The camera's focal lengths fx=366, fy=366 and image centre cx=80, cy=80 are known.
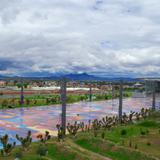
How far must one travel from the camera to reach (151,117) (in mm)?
28688

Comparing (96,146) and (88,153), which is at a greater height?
(96,146)

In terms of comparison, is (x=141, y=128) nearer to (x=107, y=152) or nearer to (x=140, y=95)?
(x=107, y=152)

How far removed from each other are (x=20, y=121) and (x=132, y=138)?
1042 centimetres

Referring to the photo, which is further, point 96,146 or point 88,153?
point 96,146

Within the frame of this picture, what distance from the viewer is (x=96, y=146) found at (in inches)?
657

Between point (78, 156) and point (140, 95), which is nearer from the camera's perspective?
point (78, 156)

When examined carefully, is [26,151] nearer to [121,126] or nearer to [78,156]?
[78,156]

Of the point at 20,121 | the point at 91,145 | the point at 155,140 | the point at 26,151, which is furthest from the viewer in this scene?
the point at 20,121

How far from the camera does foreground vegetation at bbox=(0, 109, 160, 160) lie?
14.6 metres

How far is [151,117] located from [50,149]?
14.6 meters

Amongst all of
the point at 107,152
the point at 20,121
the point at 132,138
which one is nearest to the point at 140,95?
the point at 20,121

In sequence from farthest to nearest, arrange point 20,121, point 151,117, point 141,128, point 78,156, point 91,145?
point 151,117 → point 20,121 → point 141,128 → point 91,145 → point 78,156

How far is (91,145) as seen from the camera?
1697 centimetres

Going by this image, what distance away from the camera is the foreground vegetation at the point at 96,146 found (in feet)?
47.9
